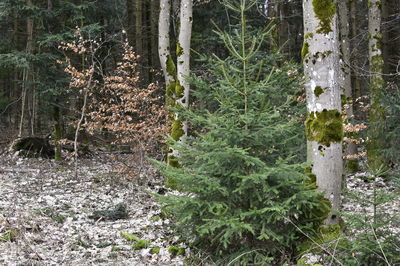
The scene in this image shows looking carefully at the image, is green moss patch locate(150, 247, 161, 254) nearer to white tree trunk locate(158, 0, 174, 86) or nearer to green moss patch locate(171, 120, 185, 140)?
green moss patch locate(171, 120, 185, 140)

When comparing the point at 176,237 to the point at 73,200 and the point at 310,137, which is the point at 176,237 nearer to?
the point at 310,137

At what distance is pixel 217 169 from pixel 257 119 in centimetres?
88

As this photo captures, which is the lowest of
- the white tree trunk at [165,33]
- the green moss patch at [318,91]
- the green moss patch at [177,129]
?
the green moss patch at [177,129]

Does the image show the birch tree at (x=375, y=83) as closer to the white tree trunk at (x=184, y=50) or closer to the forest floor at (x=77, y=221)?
the white tree trunk at (x=184, y=50)

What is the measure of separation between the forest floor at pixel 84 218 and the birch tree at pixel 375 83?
916 mm

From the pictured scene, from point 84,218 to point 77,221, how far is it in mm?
287

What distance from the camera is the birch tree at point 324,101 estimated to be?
5730 mm

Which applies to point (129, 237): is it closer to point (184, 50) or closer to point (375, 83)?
point (184, 50)

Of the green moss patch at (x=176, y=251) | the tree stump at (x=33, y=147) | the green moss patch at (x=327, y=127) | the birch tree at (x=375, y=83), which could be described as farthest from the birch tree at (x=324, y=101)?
the tree stump at (x=33, y=147)

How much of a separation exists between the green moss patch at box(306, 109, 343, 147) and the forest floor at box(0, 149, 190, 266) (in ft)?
8.68

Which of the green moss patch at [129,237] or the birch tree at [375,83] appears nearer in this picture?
the green moss patch at [129,237]

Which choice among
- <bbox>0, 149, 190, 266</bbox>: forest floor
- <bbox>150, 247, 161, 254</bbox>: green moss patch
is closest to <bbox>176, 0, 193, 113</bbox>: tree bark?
<bbox>0, 149, 190, 266</bbox>: forest floor

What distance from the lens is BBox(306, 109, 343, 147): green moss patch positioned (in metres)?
5.73

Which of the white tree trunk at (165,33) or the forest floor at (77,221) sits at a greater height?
the white tree trunk at (165,33)
